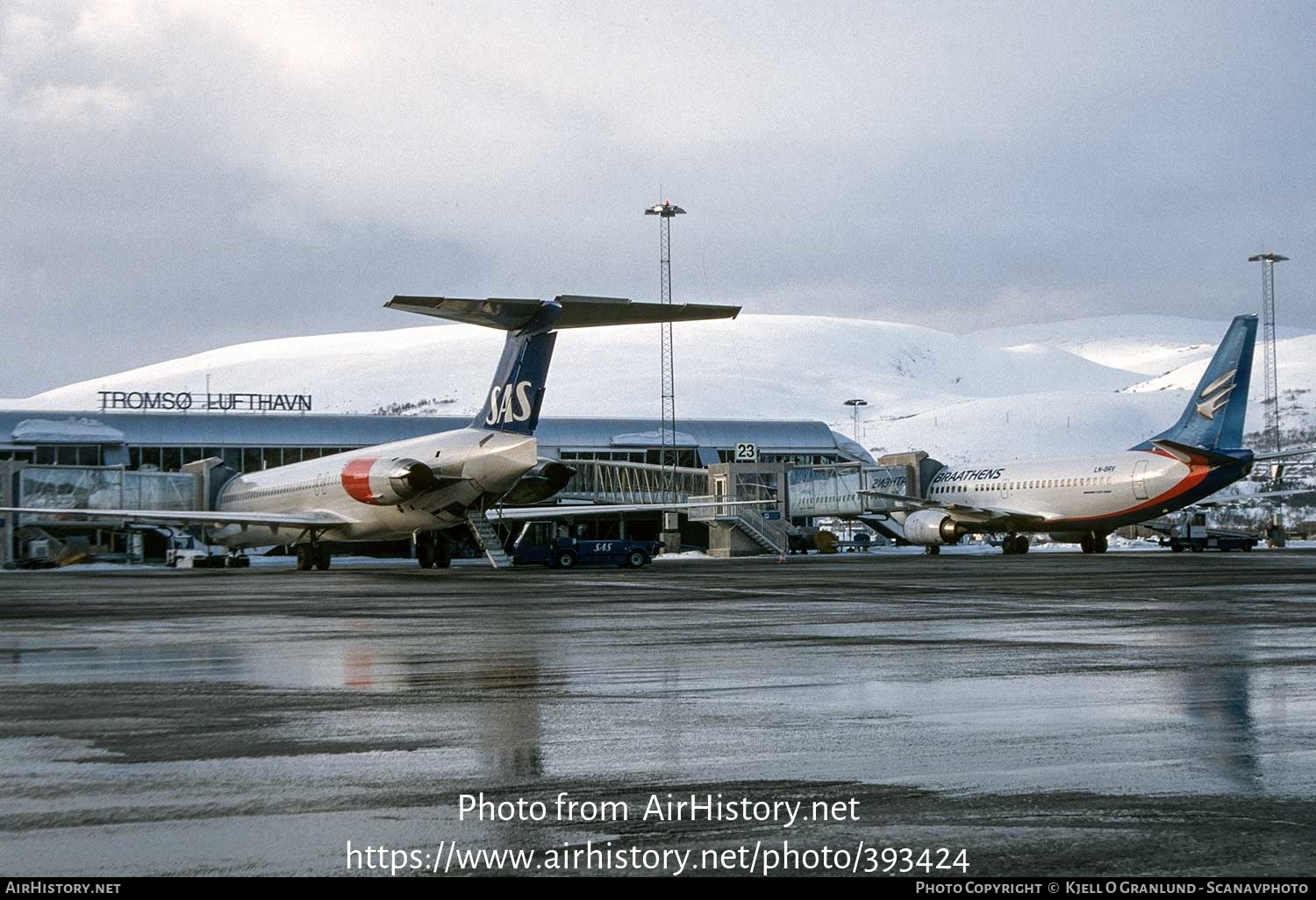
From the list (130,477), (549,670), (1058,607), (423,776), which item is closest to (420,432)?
(130,477)

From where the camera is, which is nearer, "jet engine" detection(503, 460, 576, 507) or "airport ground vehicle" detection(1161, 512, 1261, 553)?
"jet engine" detection(503, 460, 576, 507)

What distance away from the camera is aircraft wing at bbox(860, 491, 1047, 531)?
60.2 metres

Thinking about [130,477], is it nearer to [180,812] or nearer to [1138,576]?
[1138,576]

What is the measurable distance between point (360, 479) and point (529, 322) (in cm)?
864

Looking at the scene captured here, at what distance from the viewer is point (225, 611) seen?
21.7 metres

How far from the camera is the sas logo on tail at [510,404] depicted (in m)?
40.2

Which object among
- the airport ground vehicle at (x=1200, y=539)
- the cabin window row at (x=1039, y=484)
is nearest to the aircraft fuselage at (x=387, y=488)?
the cabin window row at (x=1039, y=484)

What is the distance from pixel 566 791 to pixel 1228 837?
9.07ft

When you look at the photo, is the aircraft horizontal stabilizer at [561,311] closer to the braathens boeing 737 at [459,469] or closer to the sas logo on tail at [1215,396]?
the braathens boeing 737 at [459,469]

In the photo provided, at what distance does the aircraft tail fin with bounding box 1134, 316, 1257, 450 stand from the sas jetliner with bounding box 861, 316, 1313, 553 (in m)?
0.03

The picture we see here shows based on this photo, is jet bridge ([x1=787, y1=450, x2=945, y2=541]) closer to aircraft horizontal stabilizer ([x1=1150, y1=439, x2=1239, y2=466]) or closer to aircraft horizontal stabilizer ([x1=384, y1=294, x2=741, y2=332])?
aircraft horizontal stabilizer ([x1=1150, y1=439, x2=1239, y2=466])

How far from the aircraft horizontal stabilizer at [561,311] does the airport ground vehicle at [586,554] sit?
14215 mm

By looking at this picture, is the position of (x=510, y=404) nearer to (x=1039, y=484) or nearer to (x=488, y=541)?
(x=488, y=541)

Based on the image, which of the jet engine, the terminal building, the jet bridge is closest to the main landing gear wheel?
the jet bridge
